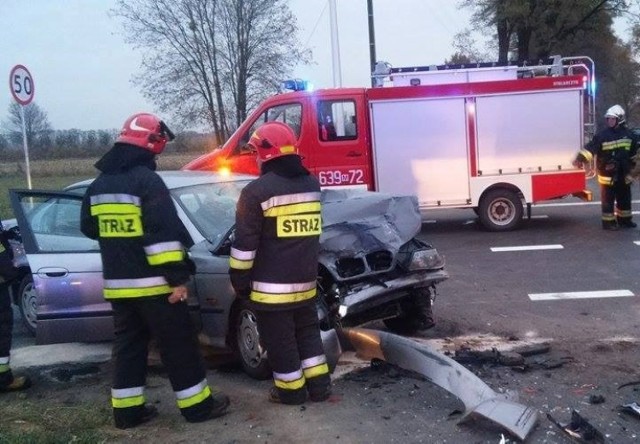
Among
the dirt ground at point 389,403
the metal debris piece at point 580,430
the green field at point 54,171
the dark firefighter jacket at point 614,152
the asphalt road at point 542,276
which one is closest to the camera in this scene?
the metal debris piece at point 580,430

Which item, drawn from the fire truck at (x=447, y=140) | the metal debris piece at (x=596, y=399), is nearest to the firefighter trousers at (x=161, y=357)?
the metal debris piece at (x=596, y=399)

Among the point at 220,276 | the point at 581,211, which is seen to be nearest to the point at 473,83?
the point at 581,211

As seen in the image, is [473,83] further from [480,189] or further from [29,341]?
[29,341]

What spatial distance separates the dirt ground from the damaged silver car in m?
0.35

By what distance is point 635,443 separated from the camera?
13.0 ft

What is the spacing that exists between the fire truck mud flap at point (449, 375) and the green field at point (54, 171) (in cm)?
2096

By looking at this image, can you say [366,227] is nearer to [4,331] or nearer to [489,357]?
[489,357]

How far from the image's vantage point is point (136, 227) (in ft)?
14.5

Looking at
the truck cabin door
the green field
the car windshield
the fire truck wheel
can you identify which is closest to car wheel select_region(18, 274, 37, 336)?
the car windshield

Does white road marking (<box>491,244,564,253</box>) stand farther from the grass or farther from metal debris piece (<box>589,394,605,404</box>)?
the grass

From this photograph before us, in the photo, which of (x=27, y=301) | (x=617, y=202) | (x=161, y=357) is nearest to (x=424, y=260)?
(x=161, y=357)

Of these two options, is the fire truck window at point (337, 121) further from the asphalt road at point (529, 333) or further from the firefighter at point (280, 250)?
the firefighter at point (280, 250)

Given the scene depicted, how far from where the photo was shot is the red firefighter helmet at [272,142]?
182 inches

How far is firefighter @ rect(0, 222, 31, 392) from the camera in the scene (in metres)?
5.40
